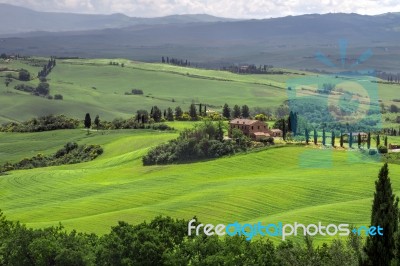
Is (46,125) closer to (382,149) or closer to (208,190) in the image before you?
(382,149)

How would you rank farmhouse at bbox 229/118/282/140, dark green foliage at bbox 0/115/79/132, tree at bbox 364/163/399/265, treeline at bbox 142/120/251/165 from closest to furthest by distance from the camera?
tree at bbox 364/163/399/265, treeline at bbox 142/120/251/165, farmhouse at bbox 229/118/282/140, dark green foliage at bbox 0/115/79/132

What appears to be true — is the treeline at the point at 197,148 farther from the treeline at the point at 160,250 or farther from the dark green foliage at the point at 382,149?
the treeline at the point at 160,250

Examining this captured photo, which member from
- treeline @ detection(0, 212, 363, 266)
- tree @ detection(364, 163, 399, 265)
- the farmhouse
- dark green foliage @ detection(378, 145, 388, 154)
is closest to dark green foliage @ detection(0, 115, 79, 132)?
the farmhouse

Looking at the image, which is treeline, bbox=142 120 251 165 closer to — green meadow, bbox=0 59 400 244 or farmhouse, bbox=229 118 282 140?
green meadow, bbox=0 59 400 244

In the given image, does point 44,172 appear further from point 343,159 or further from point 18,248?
point 18,248

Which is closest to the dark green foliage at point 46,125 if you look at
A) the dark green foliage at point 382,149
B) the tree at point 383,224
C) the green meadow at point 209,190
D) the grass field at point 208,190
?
the green meadow at point 209,190

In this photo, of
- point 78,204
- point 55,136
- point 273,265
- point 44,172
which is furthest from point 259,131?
point 273,265
